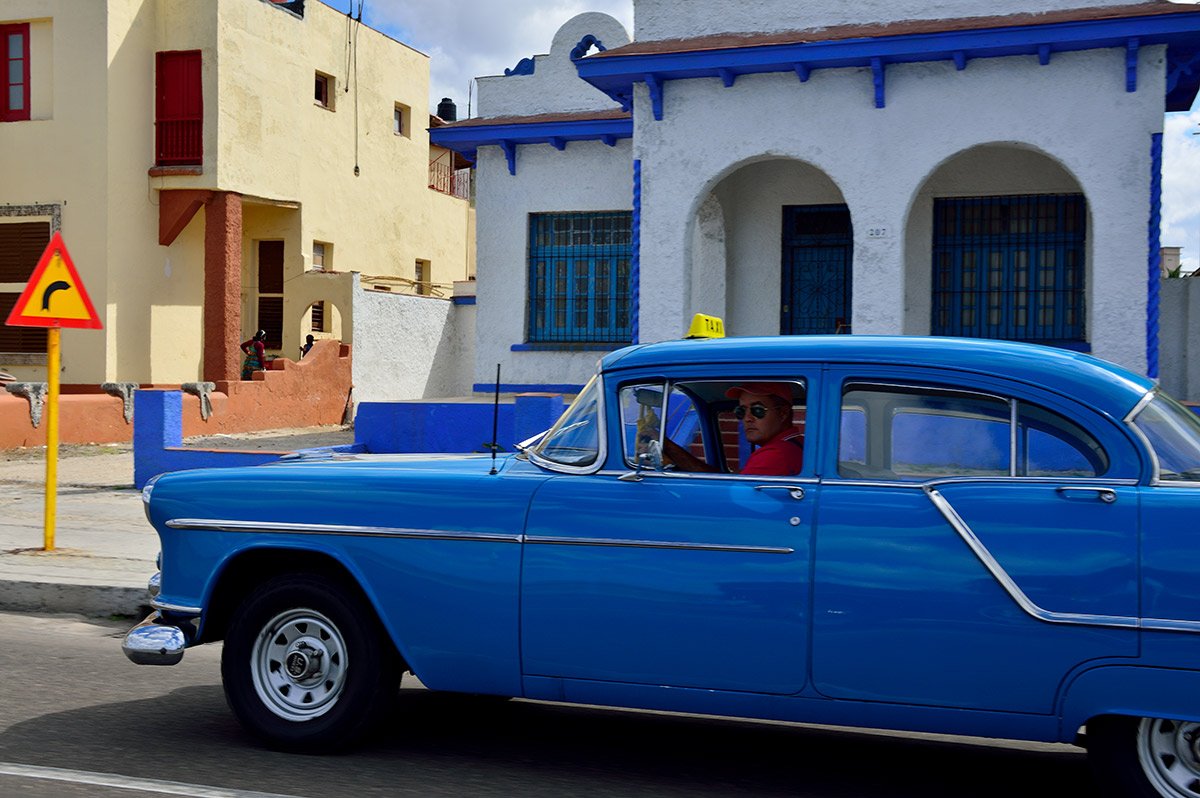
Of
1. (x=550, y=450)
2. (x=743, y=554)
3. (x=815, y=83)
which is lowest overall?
(x=743, y=554)

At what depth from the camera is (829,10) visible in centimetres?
1424

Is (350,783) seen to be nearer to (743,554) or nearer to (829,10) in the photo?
(743,554)

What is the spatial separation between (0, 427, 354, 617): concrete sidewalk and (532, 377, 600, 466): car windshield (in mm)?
4462

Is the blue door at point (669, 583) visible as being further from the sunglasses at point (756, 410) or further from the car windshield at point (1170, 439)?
the car windshield at point (1170, 439)

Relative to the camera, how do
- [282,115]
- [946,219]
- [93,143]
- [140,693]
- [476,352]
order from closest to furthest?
[140,693]
[946,219]
[476,352]
[93,143]
[282,115]

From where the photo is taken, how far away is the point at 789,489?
4.73 m

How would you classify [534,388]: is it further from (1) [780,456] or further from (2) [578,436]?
(1) [780,456]

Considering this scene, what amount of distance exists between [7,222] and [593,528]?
21734mm

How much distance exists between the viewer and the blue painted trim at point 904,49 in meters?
12.5

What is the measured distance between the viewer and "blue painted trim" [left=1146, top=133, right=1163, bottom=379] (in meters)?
12.7

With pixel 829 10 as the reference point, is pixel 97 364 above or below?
below

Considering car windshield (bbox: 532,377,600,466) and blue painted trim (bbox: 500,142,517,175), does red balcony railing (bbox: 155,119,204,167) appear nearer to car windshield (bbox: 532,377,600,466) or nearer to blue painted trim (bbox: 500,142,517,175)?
blue painted trim (bbox: 500,142,517,175)

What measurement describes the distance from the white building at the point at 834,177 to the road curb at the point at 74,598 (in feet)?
24.2

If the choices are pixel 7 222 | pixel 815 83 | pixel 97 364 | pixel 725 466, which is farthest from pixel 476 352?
pixel 725 466
